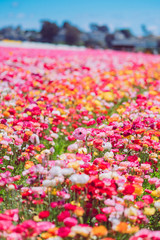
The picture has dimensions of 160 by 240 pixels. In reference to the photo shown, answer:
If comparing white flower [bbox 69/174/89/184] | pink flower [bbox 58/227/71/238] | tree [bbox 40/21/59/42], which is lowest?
pink flower [bbox 58/227/71/238]

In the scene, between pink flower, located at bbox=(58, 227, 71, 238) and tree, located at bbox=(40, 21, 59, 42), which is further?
tree, located at bbox=(40, 21, 59, 42)

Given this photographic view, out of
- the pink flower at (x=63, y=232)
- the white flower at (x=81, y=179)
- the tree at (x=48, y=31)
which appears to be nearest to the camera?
the pink flower at (x=63, y=232)

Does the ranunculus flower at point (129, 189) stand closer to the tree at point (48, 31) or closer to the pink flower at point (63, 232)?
the pink flower at point (63, 232)

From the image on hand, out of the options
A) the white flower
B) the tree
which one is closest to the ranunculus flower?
the white flower

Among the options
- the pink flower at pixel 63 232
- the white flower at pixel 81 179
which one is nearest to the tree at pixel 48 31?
the white flower at pixel 81 179

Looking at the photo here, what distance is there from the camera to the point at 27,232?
169cm

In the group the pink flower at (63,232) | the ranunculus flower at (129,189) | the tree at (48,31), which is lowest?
the pink flower at (63,232)

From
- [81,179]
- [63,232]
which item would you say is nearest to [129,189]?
[81,179]

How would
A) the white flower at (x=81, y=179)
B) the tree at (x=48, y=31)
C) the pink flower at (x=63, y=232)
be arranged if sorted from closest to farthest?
the pink flower at (x=63, y=232) < the white flower at (x=81, y=179) < the tree at (x=48, y=31)

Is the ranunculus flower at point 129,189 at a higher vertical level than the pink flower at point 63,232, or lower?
higher

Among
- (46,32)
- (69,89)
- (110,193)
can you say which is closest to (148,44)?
(46,32)

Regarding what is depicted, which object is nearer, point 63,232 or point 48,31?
point 63,232

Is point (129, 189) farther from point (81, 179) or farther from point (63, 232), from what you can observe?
point (63, 232)

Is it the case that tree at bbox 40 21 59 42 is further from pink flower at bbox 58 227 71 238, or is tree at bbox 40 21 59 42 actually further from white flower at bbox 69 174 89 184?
pink flower at bbox 58 227 71 238
